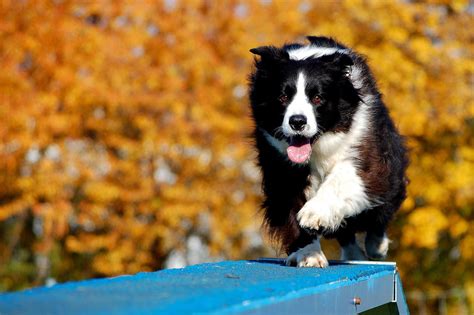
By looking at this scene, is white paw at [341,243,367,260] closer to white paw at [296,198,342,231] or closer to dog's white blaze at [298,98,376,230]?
dog's white blaze at [298,98,376,230]

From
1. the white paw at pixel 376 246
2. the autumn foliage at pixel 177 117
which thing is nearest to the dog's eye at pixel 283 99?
the white paw at pixel 376 246

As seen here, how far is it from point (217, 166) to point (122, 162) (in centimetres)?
161

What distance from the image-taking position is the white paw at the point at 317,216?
15.3ft

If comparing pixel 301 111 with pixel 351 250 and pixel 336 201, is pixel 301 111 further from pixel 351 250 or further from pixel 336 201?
pixel 351 250

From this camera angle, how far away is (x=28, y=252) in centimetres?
1465

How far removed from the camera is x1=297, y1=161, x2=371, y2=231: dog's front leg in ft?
15.4

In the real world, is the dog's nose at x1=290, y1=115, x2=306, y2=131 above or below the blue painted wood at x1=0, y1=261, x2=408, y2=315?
above

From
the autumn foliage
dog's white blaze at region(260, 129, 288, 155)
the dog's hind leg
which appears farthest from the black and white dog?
the autumn foliage

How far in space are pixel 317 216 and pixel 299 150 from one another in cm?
50

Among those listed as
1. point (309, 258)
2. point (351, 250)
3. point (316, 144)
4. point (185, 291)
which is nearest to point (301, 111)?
point (316, 144)

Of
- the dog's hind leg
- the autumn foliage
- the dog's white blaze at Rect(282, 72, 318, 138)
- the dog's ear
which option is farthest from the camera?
the autumn foliage

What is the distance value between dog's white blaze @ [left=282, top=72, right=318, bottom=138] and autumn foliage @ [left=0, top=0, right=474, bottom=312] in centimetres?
718

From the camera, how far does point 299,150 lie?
4.96 meters

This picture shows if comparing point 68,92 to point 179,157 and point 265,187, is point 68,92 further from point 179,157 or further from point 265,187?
point 265,187
